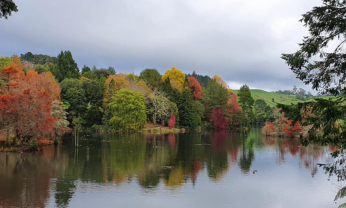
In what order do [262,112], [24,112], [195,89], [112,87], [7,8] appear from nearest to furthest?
[7,8]
[24,112]
[112,87]
[195,89]
[262,112]

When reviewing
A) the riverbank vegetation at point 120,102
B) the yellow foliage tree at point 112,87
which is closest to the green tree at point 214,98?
the riverbank vegetation at point 120,102

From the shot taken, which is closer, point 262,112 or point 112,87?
point 112,87

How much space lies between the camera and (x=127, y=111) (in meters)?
71.9

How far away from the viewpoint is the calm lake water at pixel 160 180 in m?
20.3

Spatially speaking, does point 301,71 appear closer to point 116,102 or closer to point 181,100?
point 116,102

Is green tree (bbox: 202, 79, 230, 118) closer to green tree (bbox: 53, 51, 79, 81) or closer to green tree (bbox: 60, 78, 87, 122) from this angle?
green tree (bbox: 60, 78, 87, 122)

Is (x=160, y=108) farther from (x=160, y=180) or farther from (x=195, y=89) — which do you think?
(x=160, y=180)

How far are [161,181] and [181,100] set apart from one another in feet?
193

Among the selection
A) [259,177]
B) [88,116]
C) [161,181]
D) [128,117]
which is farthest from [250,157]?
[88,116]

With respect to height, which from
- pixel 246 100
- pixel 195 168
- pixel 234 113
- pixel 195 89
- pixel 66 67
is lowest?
pixel 195 168

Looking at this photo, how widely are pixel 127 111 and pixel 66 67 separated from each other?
3338cm

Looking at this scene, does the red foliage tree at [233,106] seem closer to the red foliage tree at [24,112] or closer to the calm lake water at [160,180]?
the calm lake water at [160,180]

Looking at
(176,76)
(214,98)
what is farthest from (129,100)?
(176,76)

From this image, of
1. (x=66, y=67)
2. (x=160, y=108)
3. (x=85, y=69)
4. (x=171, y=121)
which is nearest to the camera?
(x=160, y=108)
